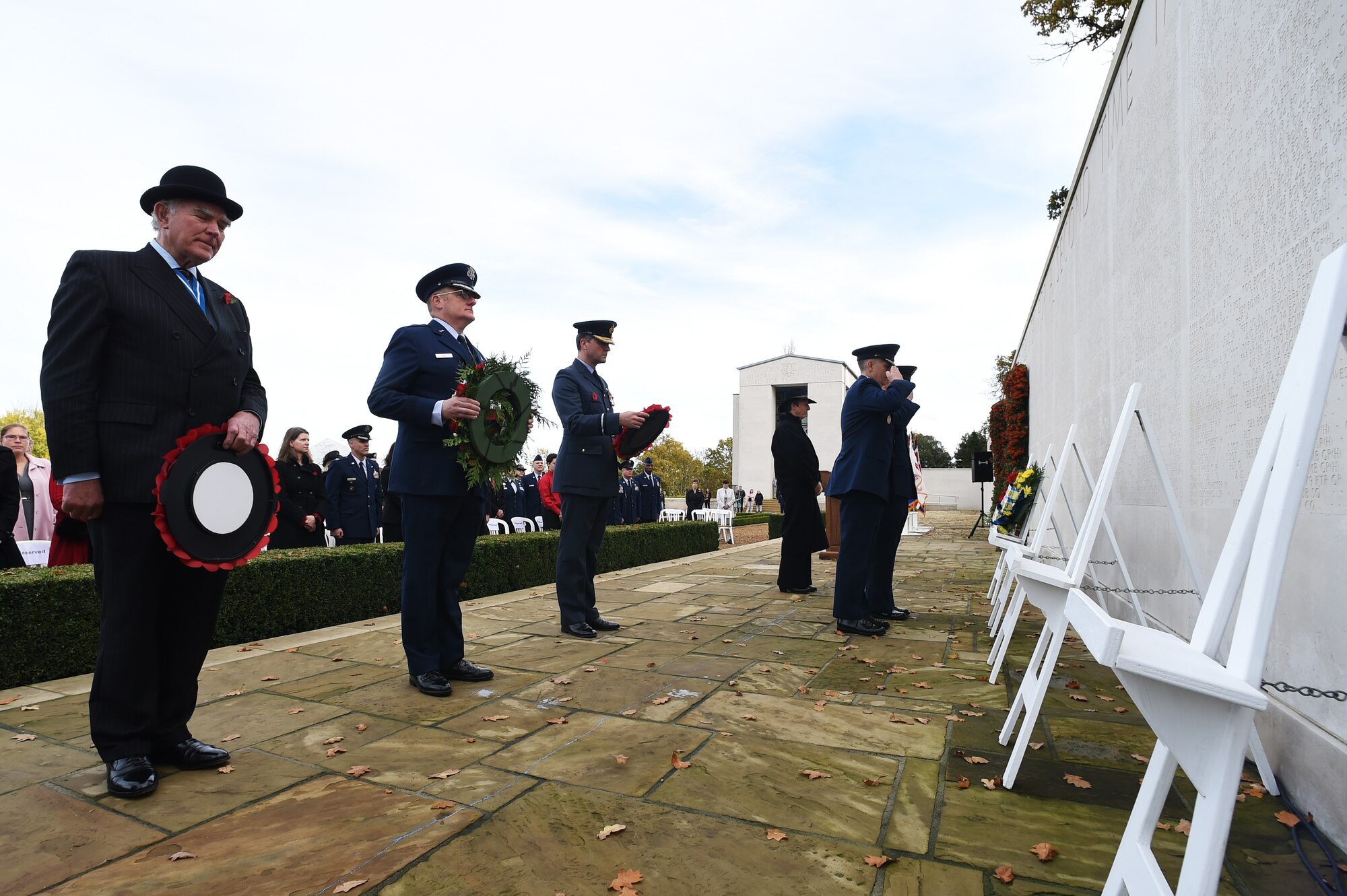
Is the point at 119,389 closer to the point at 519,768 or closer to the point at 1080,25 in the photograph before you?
the point at 519,768

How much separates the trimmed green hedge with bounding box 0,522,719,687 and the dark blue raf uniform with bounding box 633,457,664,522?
31.6 feet

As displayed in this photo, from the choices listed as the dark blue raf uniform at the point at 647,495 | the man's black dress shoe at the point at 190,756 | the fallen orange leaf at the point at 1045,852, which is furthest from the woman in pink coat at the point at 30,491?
the dark blue raf uniform at the point at 647,495

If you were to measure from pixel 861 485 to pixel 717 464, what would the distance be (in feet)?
231

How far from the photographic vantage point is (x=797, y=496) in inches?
284

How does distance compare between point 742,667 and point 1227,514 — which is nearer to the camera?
point 1227,514

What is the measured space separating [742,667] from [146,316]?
330 cm

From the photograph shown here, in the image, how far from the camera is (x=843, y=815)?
2318 mm

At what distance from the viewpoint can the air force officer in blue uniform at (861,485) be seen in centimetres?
526

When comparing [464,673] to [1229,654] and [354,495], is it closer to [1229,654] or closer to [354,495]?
[1229,654]

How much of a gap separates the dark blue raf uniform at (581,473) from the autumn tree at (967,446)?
222ft

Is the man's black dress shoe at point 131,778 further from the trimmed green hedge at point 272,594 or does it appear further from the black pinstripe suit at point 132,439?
the trimmed green hedge at point 272,594

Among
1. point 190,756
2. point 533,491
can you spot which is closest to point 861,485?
point 190,756

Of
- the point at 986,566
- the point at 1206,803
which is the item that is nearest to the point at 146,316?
the point at 1206,803

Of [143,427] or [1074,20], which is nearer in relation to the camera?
[143,427]
